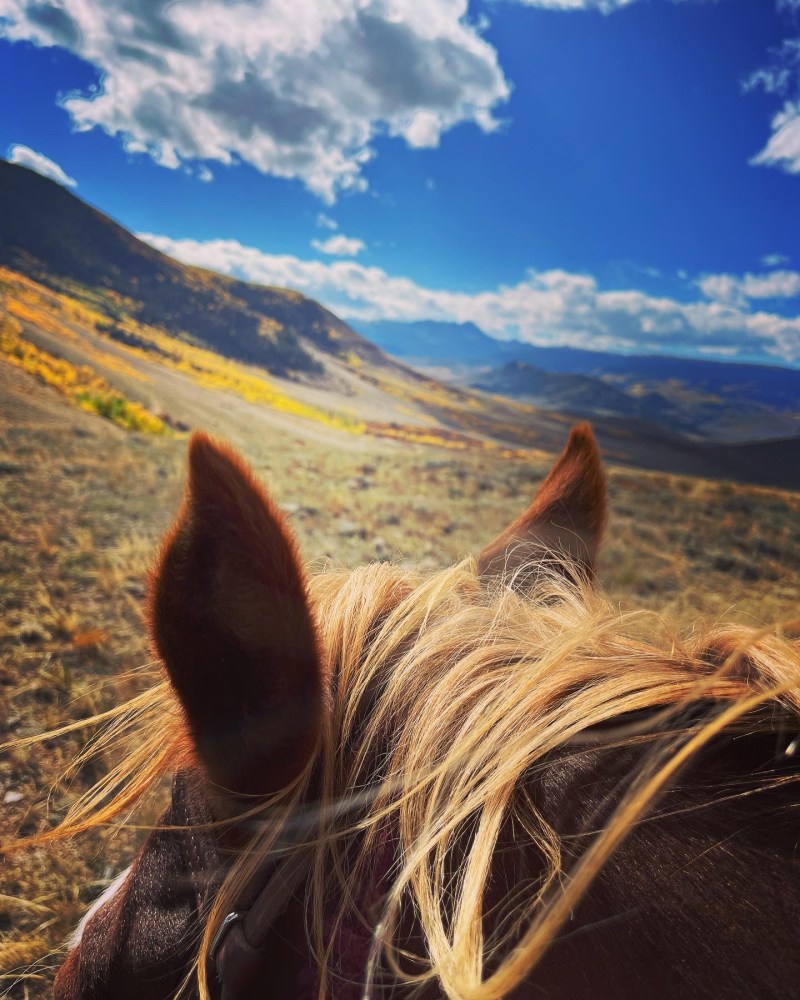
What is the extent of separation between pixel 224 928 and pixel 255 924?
52 mm

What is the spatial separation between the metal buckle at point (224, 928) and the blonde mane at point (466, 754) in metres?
0.01

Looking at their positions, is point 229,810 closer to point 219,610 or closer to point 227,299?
point 219,610

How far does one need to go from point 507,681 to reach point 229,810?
1.48 ft

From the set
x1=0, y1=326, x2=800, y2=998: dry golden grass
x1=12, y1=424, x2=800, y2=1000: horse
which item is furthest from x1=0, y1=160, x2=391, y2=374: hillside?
x1=12, y1=424, x2=800, y2=1000: horse

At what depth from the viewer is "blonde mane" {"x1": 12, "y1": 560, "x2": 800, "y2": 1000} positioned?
0.57 meters

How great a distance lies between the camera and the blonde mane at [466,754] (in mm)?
573

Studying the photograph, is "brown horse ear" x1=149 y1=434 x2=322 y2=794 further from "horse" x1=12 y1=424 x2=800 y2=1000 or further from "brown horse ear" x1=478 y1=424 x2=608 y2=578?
"brown horse ear" x1=478 y1=424 x2=608 y2=578

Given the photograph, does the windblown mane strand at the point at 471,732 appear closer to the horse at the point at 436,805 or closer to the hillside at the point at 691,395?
the horse at the point at 436,805

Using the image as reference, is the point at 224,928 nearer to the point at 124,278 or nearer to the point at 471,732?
the point at 471,732

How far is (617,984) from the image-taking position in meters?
0.50

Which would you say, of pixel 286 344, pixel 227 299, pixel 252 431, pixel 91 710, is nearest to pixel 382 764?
pixel 91 710

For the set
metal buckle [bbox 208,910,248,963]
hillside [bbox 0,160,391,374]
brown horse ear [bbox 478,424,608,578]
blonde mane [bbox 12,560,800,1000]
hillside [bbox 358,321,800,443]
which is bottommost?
metal buckle [bbox 208,910,248,963]

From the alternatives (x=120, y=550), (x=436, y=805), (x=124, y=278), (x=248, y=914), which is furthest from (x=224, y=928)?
(x=124, y=278)

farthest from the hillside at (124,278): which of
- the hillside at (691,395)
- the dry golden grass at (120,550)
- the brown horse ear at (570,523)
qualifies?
the hillside at (691,395)
